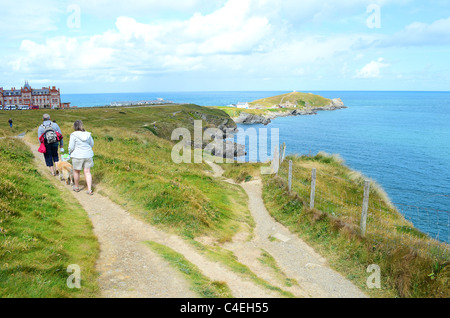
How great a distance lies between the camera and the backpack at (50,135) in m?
15.3

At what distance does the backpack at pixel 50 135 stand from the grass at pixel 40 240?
1966 millimetres

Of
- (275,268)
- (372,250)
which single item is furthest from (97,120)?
(372,250)

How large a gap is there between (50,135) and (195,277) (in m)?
11.4

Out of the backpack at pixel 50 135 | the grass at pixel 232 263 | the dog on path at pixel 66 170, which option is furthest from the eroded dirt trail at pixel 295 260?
the backpack at pixel 50 135

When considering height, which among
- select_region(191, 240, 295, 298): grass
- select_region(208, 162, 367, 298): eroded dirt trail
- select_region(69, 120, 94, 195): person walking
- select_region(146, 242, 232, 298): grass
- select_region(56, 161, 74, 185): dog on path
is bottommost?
select_region(208, 162, 367, 298): eroded dirt trail

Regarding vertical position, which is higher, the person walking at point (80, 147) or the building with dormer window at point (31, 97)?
the building with dormer window at point (31, 97)

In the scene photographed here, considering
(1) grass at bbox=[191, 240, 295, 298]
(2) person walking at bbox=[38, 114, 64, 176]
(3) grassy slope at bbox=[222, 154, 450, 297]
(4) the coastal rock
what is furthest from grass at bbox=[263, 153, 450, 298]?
(4) the coastal rock

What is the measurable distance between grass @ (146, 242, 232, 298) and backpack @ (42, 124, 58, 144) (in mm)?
8888

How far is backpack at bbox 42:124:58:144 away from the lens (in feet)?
50.2

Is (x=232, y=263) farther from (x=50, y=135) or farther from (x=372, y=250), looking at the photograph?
(x=50, y=135)

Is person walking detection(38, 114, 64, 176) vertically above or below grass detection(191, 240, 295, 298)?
above

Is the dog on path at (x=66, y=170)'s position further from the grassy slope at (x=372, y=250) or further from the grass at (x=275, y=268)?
the grassy slope at (x=372, y=250)

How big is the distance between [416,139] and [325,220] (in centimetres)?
10003

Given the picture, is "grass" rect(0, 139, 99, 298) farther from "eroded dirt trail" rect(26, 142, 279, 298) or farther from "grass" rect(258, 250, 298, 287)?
"grass" rect(258, 250, 298, 287)
